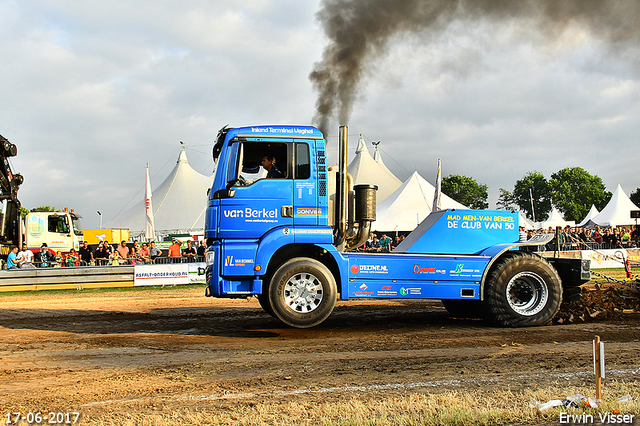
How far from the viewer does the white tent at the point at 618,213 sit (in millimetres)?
42656

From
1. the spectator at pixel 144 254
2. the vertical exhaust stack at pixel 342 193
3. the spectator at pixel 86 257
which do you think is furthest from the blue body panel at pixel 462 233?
the spectator at pixel 86 257

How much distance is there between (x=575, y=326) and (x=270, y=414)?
20.5 ft

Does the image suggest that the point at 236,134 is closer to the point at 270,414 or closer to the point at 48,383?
the point at 48,383

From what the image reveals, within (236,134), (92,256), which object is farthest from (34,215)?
(236,134)

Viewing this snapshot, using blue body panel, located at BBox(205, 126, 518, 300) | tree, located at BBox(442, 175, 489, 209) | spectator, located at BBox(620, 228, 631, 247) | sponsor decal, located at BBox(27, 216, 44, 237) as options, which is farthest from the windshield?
tree, located at BBox(442, 175, 489, 209)

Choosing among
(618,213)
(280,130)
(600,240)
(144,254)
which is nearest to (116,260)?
(144,254)

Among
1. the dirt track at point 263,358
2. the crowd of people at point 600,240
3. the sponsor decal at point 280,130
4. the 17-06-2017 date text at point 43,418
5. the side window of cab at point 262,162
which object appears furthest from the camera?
the crowd of people at point 600,240

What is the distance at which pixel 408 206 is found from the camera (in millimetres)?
31391

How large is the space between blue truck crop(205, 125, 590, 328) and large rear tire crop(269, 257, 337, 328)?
0.02 m

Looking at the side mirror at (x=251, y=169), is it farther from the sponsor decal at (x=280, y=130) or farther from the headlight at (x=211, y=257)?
the headlight at (x=211, y=257)

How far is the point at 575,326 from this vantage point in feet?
27.1

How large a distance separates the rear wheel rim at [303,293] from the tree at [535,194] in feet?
311

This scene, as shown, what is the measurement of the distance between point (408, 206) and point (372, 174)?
8.16 metres

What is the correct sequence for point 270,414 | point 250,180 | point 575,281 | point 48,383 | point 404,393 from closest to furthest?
point 270,414, point 404,393, point 48,383, point 250,180, point 575,281
